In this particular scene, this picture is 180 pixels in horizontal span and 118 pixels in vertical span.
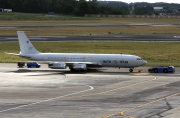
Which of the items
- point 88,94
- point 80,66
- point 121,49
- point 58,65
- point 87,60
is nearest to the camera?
point 88,94

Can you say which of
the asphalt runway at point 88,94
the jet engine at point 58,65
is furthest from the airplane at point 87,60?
the asphalt runway at point 88,94

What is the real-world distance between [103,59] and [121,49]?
109 ft

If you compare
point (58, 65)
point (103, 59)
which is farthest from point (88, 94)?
point (103, 59)

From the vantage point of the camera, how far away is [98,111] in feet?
166

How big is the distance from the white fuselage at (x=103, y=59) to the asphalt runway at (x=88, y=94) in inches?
70.0

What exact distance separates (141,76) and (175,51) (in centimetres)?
3607

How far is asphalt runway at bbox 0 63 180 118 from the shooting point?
50312 mm

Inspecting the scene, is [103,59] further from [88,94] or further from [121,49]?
[121,49]

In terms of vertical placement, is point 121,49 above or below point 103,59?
below

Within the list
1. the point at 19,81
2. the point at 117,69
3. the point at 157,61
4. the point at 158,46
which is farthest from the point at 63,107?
the point at 158,46

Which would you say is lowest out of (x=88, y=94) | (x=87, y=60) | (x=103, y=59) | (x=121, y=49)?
(x=121, y=49)

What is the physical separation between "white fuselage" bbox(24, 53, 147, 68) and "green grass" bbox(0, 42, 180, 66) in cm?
1240

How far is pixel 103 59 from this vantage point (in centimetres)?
8681

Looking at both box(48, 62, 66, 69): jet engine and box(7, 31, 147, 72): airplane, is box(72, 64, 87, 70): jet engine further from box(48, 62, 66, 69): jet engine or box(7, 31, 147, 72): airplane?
box(48, 62, 66, 69): jet engine
